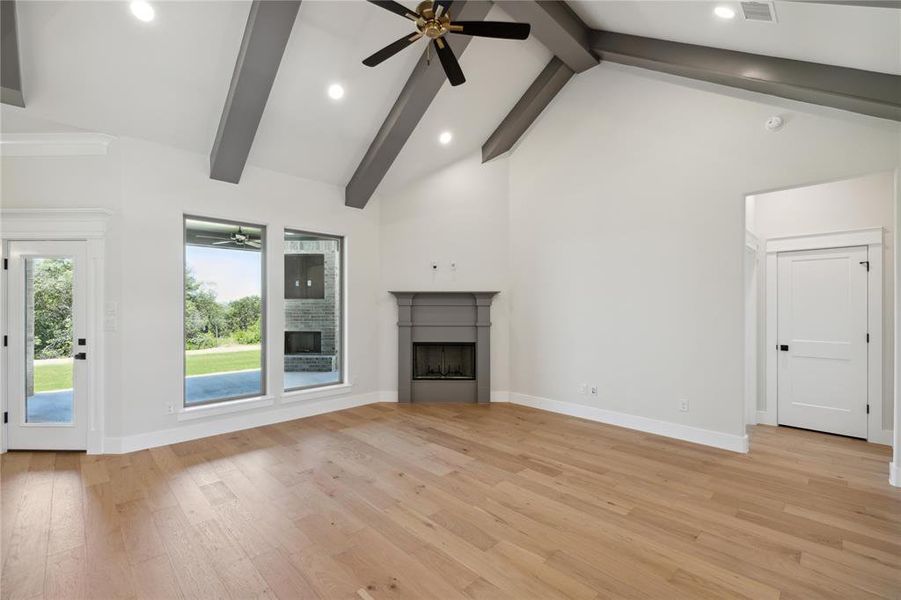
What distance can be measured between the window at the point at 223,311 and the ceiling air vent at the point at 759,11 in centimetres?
504

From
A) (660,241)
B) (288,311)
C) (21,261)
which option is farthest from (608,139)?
(21,261)

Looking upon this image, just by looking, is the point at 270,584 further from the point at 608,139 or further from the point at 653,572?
the point at 608,139

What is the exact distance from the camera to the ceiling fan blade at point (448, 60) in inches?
115

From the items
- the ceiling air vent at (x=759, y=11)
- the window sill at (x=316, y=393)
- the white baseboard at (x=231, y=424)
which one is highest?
the ceiling air vent at (x=759, y=11)

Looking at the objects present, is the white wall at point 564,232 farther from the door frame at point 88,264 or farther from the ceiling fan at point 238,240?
the ceiling fan at point 238,240

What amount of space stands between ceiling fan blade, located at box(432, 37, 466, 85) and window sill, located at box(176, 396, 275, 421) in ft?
13.3

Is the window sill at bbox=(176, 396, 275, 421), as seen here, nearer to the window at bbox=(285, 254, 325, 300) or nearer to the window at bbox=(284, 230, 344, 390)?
the window at bbox=(284, 230, 344, 390)

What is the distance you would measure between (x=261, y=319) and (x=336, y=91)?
2799mm

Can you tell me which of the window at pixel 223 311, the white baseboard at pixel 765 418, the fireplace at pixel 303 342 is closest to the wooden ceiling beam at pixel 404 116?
the window at pixel 223 311

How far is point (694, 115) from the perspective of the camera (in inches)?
158

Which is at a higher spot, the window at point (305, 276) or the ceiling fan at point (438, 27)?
the ceiling fan at point (438, 27)

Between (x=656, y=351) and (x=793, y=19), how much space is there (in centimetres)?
302

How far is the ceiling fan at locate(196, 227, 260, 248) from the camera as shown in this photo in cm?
448

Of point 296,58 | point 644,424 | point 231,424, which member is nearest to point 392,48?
point 296,58
